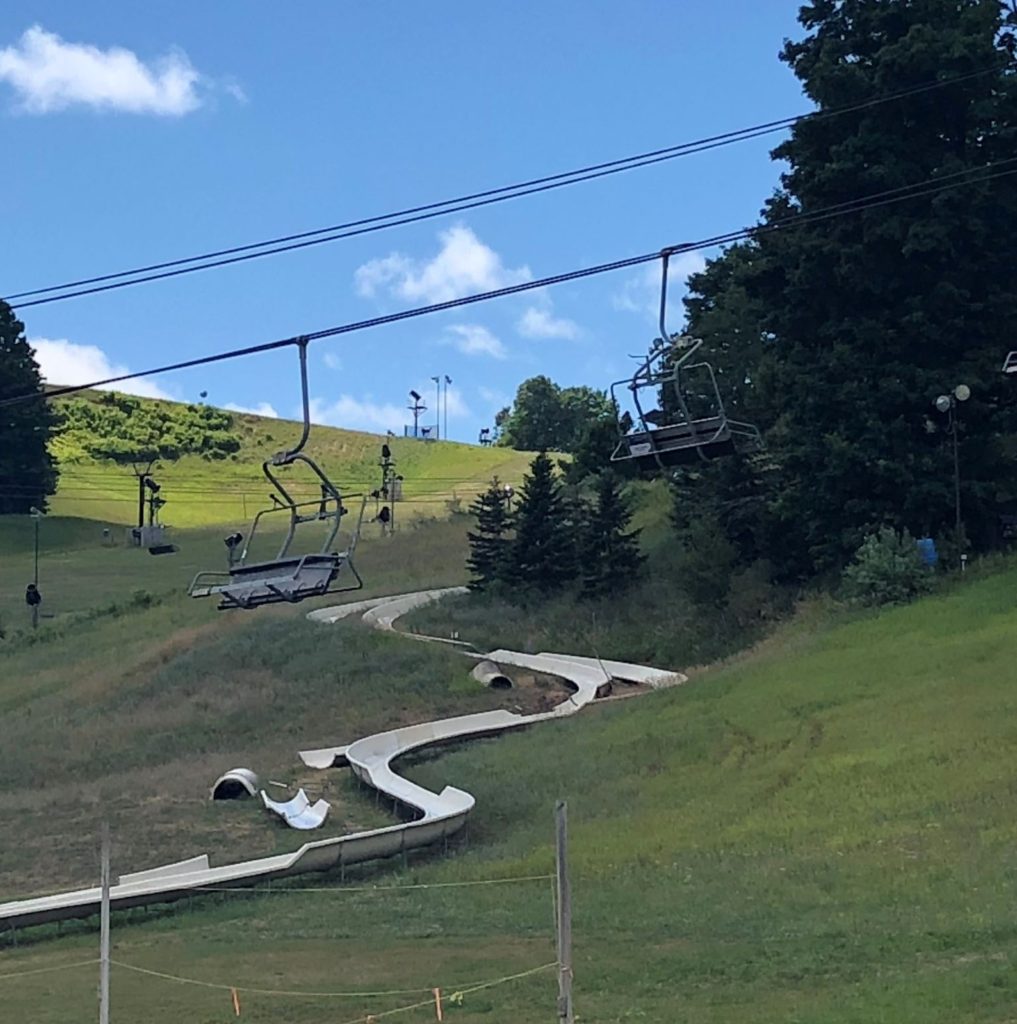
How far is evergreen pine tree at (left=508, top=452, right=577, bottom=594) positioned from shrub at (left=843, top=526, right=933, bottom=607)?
59.7 ft

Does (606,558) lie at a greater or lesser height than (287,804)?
greater

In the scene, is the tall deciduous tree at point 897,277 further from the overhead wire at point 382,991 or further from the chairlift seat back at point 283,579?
the overhead wire at point 382,991

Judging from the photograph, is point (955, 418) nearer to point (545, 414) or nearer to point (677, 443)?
point (677, 443)

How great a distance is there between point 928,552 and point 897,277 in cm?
840

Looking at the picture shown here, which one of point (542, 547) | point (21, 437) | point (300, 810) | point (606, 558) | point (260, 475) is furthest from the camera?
point (260, 475)

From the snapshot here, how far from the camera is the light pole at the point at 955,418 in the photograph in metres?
38.0

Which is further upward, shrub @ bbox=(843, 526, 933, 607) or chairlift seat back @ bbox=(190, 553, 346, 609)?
shrub @ bbox=(843, 526, 933, 607)

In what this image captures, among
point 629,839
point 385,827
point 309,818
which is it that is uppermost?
point 309,818

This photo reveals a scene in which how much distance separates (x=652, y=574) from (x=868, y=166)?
18430mm

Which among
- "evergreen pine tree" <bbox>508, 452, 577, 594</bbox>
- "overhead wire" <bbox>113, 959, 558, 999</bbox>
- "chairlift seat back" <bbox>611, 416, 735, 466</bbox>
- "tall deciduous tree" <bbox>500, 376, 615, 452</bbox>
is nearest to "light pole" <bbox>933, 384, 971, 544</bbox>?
"evergreen pine tree" <bbox>508, 452, 577, 594</bbox>

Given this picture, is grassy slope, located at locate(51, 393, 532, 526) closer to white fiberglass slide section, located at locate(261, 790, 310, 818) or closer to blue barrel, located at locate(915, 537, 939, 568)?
blue barrel, located at locate(915, 537, 939, 568)

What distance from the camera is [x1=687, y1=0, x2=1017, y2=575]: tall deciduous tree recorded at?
40.7 metres

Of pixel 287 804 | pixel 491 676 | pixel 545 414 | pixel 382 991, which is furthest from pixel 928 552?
pixel 545 414

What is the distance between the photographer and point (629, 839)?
21.1 metres
